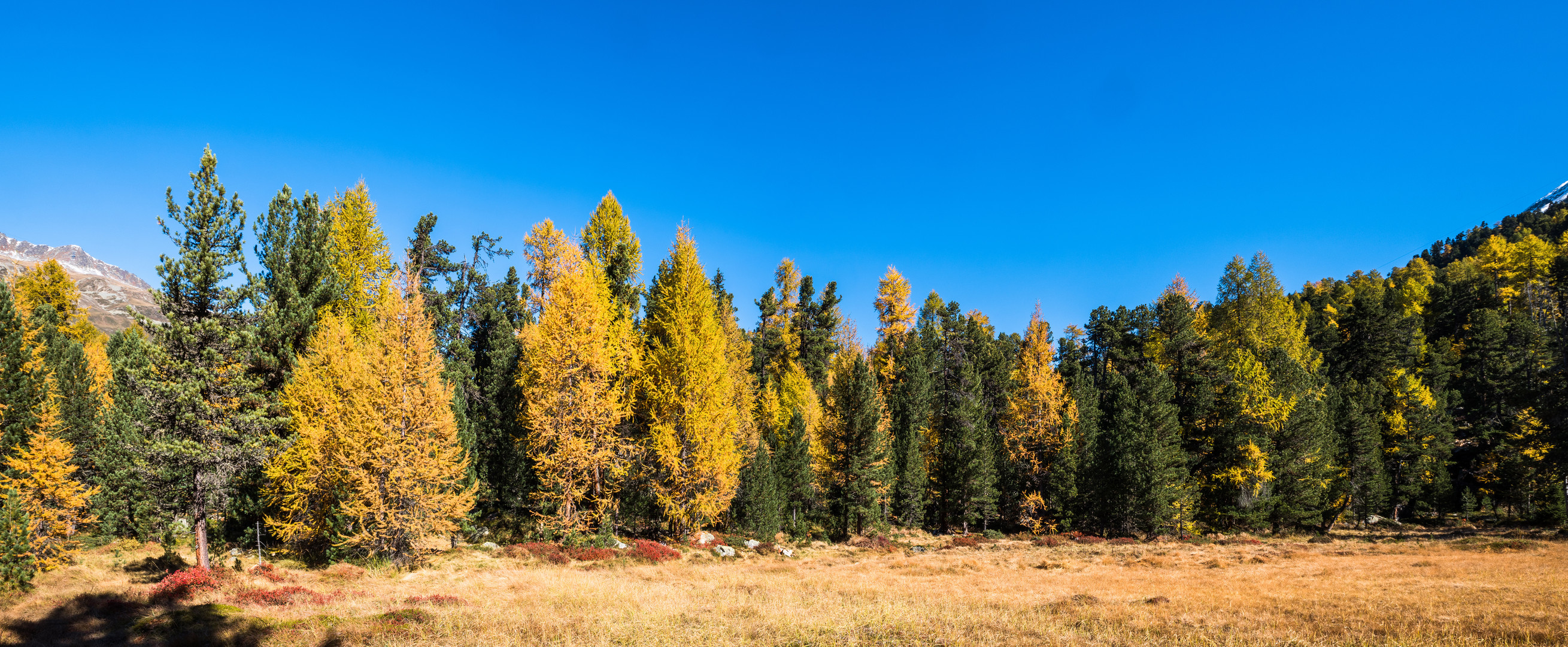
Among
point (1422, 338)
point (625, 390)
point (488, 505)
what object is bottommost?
point (488, 505)

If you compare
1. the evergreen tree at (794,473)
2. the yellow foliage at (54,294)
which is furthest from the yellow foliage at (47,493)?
the yellow foliage at (54,294)

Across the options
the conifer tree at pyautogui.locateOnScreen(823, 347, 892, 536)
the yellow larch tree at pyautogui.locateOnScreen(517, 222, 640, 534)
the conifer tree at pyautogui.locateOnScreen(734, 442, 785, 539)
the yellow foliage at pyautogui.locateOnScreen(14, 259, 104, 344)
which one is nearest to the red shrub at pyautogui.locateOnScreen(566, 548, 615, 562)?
the yellow larch tree at pyautogui.locateOnScreen(517, 222, 640, 534)

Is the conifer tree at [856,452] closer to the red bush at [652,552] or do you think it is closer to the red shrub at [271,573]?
the red bush at [652,552]

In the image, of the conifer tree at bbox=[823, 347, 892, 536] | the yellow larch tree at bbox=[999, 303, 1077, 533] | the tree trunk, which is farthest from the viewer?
the yellow larch tree at bbox=[999, 303, 1077, 533]

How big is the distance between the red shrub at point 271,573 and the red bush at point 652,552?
10886mm

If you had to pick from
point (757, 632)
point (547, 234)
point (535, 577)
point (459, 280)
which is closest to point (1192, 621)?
point (757, 632)

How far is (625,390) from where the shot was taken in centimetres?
2819

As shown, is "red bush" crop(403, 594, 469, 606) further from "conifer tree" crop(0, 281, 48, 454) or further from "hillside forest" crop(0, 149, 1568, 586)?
"conifer tree" crop(0, 281, 48, 454)

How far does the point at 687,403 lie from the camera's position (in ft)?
88.1

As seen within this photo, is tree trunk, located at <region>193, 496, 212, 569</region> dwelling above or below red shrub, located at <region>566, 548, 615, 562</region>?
above

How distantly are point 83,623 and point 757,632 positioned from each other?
1547 centimetres

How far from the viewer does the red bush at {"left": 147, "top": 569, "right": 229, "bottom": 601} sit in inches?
631

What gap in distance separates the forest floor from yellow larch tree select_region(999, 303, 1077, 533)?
13834 millimetres

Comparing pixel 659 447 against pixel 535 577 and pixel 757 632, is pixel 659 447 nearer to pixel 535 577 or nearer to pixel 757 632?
pixel 535 577
